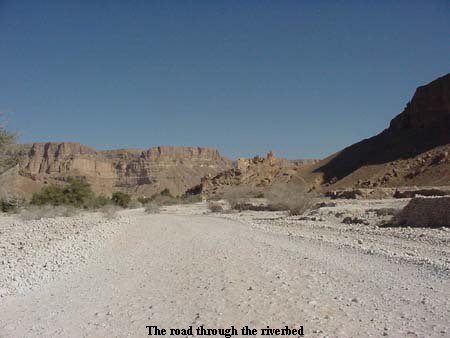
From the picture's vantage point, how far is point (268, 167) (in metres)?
97.6

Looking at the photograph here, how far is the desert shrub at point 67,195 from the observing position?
161 ft

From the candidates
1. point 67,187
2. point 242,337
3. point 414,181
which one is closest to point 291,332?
point 242,337

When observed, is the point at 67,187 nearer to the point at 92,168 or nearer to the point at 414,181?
the point at 414,181

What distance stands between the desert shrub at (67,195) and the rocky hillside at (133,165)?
74.5 meters

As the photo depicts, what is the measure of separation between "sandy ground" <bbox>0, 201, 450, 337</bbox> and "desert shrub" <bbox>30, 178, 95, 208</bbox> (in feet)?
122

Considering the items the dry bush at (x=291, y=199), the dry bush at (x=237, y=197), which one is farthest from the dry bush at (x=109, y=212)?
the dry bush at (x=291, y=199)

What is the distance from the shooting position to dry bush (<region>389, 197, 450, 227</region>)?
17.1 meters

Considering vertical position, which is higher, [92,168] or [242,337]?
[92,168]

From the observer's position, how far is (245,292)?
7.47 meters

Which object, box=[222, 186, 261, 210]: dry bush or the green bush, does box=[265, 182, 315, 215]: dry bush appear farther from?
the green bush

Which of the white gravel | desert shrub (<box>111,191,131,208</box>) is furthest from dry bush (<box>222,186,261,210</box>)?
the white gravel

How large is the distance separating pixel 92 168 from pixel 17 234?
14358 centimetres

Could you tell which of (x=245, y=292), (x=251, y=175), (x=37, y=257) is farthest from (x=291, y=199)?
(x=251, y=175)

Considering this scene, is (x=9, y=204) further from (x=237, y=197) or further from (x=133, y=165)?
(x=133, y=165)
